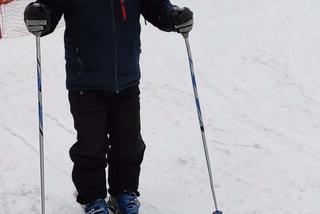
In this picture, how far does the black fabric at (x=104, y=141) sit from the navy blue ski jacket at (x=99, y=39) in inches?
3.7

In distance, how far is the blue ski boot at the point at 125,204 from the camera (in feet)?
10.9

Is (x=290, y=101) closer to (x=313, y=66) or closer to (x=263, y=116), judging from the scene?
(x=263, y=116)

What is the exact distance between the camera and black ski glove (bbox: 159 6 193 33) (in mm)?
3016

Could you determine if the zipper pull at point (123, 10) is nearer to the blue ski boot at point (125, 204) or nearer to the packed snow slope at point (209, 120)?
the blue ski boot at point (125, 204)

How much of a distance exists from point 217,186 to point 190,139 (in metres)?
0.89

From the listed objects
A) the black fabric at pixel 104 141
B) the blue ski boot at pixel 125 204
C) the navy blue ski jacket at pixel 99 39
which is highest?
the navy blue ski jacket at pixel 99 39

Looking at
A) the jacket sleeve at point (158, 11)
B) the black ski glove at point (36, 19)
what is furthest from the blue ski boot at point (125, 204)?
the black ski glove at point (36, 19)

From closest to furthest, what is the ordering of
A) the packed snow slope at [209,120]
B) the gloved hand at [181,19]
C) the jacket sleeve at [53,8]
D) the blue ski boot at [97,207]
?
1. the jacket sleeve at [53,8]
2. the gloved hand at [181,19]
3. the blue ski boot at [97,207]
4. the packed snow slope at [209,120]

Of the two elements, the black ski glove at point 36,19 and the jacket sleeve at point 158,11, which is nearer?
the black ski glove at point 36,19

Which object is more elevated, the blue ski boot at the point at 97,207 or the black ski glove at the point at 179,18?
the black ski glove at the point at 179,18

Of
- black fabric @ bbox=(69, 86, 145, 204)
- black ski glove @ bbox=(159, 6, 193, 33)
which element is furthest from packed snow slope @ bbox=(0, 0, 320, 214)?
black ski glove @ bbox=(159, 6, 193, 33)

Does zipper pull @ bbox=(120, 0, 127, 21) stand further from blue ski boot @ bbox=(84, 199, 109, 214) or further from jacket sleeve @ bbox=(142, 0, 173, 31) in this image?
blue ski boot @ bbox=(84, 199, 109, 214)

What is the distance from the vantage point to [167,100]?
5652 millimetres

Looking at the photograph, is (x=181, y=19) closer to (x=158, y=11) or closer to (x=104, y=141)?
(x=158, y=11)
